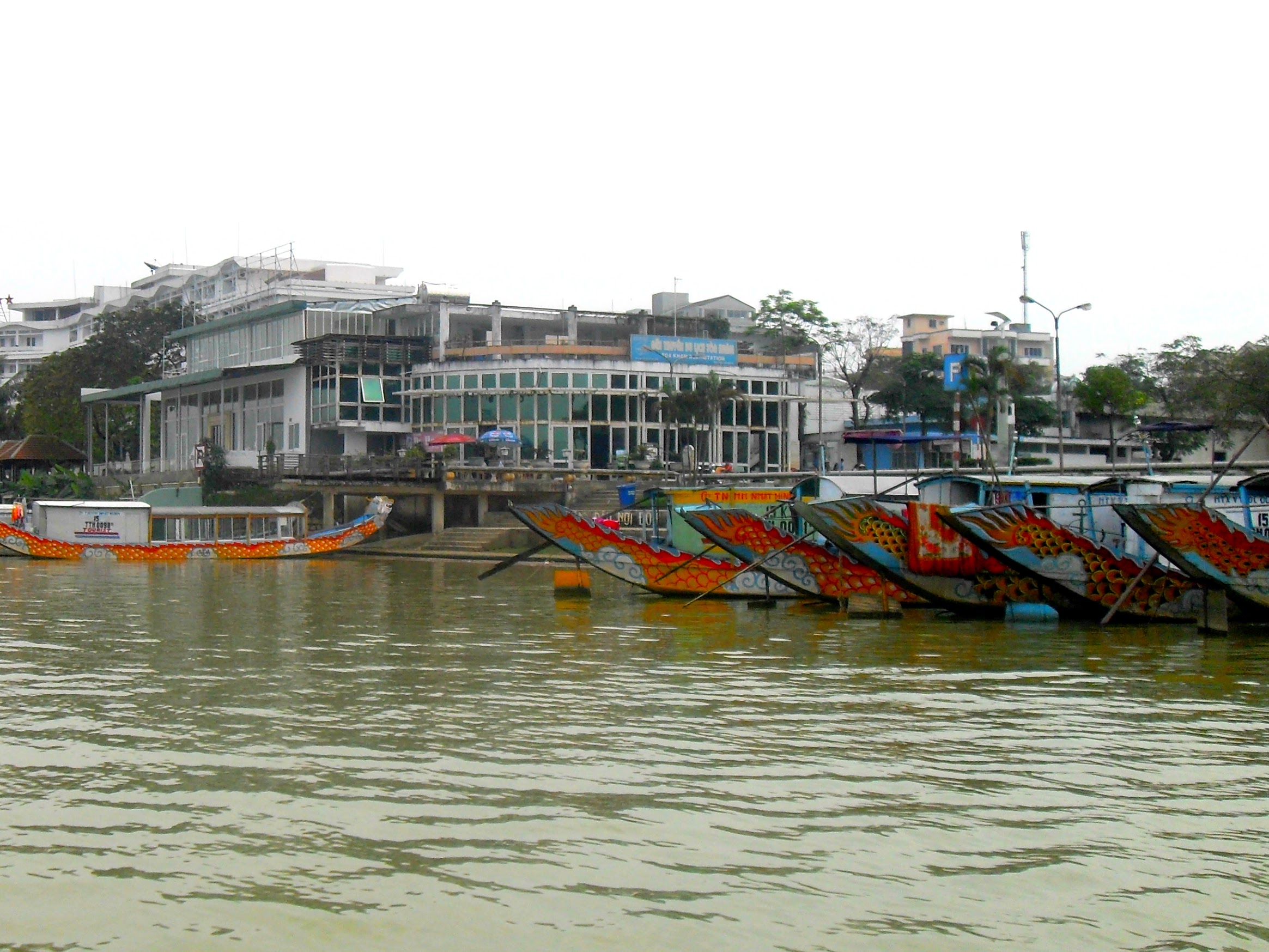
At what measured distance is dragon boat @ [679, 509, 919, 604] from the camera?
24891 millimetres

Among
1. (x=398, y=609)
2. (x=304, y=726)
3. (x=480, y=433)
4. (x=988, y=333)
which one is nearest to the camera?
(x=304, y=726)

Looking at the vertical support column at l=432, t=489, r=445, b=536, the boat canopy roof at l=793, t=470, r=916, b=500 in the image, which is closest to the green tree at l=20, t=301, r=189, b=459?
the vertical support column at l=432, t=489, r=445, b=536

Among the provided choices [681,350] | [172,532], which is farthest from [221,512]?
[681,350]

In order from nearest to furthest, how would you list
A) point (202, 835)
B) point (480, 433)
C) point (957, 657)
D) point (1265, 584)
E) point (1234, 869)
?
point (1234, 869), point (202, 835), point (957, 657), point (1265, 584), point (480, 433)

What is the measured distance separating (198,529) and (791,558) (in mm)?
30200

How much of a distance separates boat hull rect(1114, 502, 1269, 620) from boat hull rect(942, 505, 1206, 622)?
2.67 feet

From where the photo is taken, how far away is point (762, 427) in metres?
62.7

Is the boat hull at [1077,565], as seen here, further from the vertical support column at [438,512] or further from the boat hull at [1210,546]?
the vertical support column at [438,512]

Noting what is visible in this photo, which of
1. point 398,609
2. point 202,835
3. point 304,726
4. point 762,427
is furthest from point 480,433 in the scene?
point 202,835

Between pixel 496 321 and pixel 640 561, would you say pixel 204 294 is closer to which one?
pixel 496 321

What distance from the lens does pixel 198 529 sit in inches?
1950

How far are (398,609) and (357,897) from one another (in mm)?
18480

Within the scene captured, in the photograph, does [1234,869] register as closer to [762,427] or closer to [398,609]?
[398,609]

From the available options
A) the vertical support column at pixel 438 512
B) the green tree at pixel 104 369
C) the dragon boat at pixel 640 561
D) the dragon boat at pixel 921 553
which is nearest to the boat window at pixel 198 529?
the vertical support column at pixel 438 512
